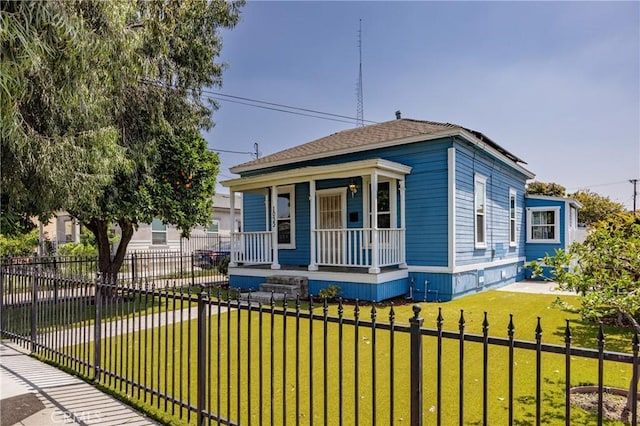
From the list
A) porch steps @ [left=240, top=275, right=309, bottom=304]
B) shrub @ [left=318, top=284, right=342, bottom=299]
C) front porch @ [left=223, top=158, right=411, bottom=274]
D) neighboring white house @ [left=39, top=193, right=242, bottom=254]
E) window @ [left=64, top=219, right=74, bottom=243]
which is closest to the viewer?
shrub @ [left=318, top=284, right=342, bottom=299]

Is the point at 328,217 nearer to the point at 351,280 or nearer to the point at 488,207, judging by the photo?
the point at 351,280

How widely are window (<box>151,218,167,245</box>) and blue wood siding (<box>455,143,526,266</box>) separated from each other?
19.3 meters

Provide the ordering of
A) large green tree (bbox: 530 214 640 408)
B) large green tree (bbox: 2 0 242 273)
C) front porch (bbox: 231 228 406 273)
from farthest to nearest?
front porch (bbox: 231 228 406 273), large green tree (bbox: 2 0 242 273), large green tree (bbox: 530 214 640 408)

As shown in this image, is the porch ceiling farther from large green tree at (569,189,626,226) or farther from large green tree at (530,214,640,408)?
large green tree at (569,189,626,226)

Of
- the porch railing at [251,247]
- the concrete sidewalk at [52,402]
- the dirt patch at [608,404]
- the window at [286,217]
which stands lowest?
the concrete sidewalk at [52,402]

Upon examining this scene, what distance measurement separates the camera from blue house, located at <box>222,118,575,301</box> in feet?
34.9

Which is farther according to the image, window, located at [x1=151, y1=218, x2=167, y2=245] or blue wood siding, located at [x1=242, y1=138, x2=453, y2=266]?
window, located at [x1=151, y1=218, x2=167, y2=245]

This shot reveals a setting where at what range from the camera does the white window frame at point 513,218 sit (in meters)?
15.5

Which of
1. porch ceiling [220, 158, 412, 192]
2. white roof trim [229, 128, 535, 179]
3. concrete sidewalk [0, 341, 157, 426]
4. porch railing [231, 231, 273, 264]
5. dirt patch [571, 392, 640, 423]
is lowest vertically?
concrete sidewalk [0, 341, 157, 426]

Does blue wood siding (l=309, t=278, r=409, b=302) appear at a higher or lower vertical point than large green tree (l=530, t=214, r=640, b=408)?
lower

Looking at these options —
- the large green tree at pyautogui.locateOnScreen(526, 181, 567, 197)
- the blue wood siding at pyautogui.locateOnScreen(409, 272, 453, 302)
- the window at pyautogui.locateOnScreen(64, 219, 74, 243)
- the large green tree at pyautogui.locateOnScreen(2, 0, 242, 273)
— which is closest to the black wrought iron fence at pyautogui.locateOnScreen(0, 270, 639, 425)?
the large green tree at pyautogui.locateOnScreen(2, 0, 242, 273)

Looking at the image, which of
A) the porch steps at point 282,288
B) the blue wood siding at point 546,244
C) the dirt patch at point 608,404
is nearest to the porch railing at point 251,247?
the porch steps at point 282,288

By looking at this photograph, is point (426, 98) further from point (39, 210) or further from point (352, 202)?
point (39, 210)

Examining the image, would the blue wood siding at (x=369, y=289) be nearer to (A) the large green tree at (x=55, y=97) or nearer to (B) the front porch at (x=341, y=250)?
(B) the front porch at (x=341, y=250)
